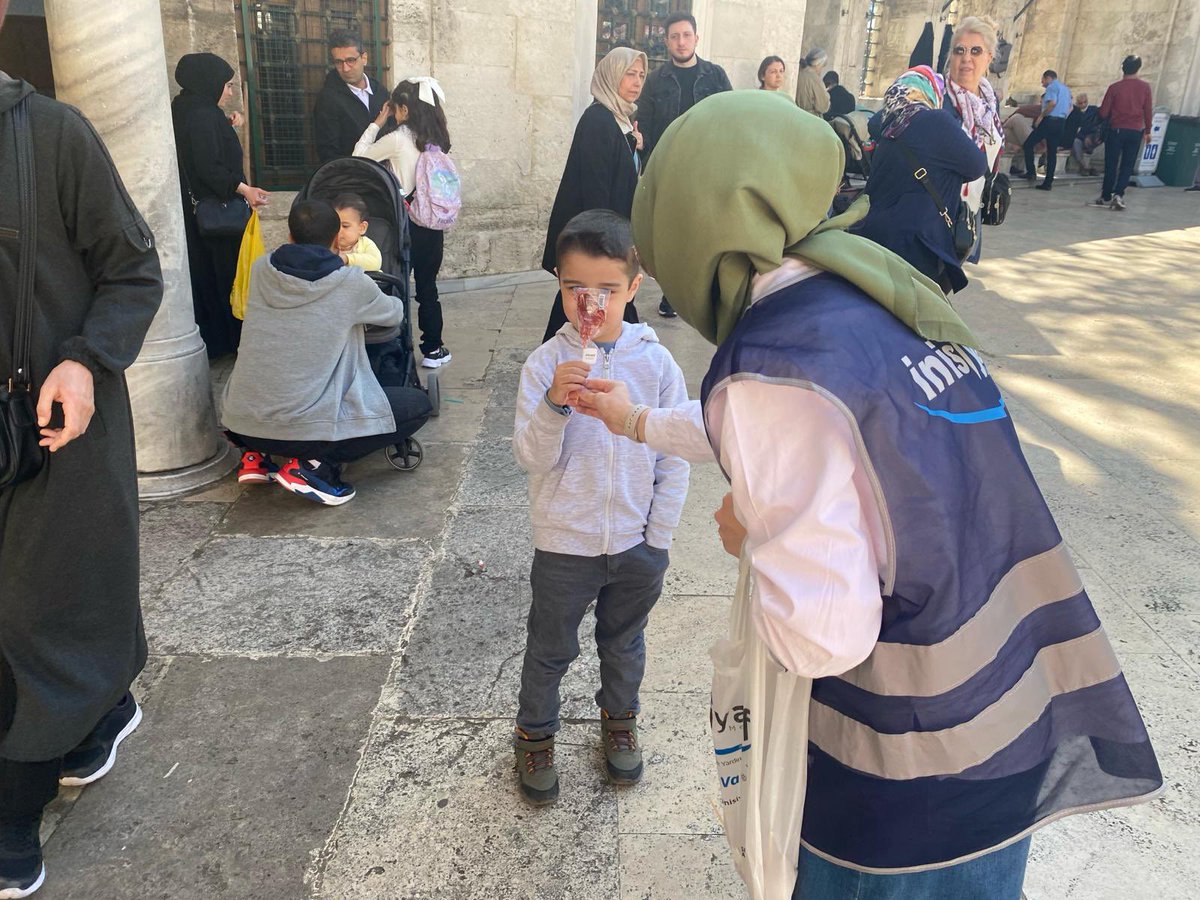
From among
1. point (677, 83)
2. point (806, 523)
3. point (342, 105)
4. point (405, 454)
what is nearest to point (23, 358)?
point (806, 523)

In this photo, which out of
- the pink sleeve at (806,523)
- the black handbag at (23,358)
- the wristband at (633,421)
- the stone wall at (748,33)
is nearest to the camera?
the pink sleeve at (806,523)

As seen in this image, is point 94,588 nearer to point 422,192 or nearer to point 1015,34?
point 422,192

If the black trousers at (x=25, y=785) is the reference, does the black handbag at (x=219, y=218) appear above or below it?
above

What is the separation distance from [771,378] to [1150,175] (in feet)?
64.0

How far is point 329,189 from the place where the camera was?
4.93 metres

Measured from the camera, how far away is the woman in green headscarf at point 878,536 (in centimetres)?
121

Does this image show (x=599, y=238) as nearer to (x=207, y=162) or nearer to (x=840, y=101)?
(x=207, y=162)

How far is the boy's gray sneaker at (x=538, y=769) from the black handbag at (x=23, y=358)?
1.31 m

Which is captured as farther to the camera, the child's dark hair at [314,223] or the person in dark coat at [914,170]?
the person in dark coat at [914,170]

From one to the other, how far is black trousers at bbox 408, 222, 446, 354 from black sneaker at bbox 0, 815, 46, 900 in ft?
13.6

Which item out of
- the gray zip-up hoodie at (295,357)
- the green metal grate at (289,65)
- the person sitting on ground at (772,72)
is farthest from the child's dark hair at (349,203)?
the person sitting on ground at (772,72)

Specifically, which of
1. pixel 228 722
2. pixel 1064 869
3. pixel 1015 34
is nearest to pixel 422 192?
pixel 228 722

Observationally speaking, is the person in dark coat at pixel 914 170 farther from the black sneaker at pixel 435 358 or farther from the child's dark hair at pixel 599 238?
the black sneaker at pixel 435 358

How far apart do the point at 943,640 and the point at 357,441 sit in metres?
3.30
